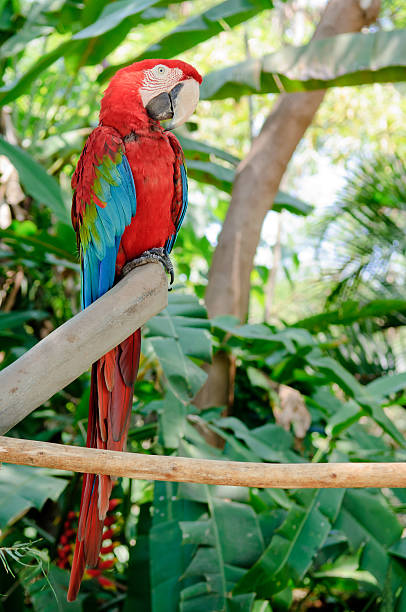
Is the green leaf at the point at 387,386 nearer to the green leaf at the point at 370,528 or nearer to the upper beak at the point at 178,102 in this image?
the green leaf at the point at 370,528

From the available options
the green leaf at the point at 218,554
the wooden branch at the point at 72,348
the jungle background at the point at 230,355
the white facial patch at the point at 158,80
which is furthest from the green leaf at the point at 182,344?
the white facial patch at the point at 158,80

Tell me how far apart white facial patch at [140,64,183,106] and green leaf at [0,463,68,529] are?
27.1 inches

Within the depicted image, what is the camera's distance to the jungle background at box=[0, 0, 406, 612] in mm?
1154

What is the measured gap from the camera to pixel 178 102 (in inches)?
28.9

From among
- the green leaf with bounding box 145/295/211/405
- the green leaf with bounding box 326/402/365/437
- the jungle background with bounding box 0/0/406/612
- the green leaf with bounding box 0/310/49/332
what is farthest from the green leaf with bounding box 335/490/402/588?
the green leaf with bounding box 0/310/49/332

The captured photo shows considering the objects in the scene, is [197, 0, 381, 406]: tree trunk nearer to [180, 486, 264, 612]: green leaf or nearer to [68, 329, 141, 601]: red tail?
[180, 486, 264, 612]: green leaf

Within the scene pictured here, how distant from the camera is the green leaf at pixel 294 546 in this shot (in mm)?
1077

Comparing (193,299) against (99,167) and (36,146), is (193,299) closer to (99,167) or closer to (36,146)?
(99,167)

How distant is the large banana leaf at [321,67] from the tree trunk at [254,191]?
0.75 feet

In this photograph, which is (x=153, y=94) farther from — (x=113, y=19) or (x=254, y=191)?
(x=254, y=191)

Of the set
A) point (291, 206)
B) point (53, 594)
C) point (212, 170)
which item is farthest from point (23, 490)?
point (291, 206)

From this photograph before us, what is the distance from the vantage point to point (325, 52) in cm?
167

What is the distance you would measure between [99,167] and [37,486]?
620 mm

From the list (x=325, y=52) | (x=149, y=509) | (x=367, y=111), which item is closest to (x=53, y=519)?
(x=149, y=509)
